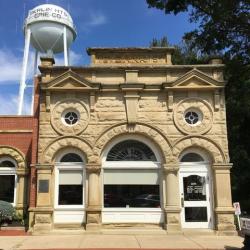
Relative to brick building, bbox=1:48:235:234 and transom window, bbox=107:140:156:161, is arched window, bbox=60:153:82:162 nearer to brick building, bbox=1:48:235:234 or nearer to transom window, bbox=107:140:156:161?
brick building, bbox=1:48:235:234

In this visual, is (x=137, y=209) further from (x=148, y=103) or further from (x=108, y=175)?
(x=148, y=103)

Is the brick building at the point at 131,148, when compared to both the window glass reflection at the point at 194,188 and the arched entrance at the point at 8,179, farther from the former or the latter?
the arched entrance at the point at 8,179

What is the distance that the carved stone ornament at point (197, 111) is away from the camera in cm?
1561

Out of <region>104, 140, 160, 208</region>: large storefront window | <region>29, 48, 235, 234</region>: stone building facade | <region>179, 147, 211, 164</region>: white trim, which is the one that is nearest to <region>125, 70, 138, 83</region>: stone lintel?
<region>29, 48, 235, 234</region>: stone building facade

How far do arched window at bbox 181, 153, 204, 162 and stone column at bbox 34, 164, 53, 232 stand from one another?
4.98 m

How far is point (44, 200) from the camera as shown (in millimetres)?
15078

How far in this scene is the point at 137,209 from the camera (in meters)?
15.3

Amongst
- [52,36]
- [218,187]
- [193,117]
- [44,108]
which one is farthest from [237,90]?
[52,36]

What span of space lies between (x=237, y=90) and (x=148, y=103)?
6.14m

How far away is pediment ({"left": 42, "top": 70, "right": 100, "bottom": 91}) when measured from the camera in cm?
1568

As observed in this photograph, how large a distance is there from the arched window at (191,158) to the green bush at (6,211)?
277 inches

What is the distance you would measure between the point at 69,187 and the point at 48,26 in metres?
19.4

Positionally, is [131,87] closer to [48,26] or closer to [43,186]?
[43,186]

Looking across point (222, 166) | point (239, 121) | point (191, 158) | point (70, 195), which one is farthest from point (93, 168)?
point (239, 121)
